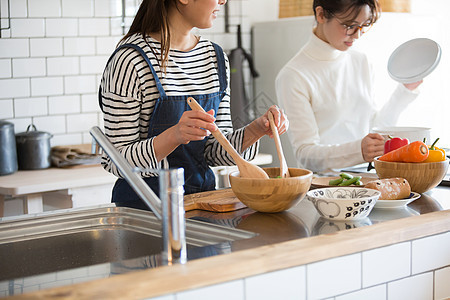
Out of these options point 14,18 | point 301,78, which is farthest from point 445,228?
point 14,18

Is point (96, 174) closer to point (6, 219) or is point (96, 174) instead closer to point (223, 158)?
point (223, 158)

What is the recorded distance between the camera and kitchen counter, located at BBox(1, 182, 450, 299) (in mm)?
1049

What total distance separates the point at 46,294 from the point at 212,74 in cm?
118

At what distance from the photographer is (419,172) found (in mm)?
1732

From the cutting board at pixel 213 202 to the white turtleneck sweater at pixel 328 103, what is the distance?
98 cm

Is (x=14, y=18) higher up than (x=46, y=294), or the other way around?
(x=14, y=18)

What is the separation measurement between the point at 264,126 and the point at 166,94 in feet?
0.98

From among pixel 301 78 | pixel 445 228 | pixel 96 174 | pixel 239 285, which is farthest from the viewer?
pixel 96 174

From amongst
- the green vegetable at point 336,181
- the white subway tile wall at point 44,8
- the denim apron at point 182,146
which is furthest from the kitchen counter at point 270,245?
the white subway tile wall at point 44,8

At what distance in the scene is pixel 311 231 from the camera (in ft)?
4.55

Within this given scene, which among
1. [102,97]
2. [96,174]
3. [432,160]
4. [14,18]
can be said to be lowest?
[96,174]

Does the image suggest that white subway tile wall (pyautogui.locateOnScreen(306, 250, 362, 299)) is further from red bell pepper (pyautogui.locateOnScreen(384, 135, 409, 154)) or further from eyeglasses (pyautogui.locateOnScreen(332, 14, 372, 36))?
eyeglasses (pyautogui.locateOnScreen(332, 14, 372, 36))

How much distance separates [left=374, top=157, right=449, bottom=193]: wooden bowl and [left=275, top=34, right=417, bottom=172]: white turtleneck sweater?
0.83m

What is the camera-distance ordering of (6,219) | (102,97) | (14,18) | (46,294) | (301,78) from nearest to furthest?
(46,294), (6,219), (102,97), (301,78), (14,18)
